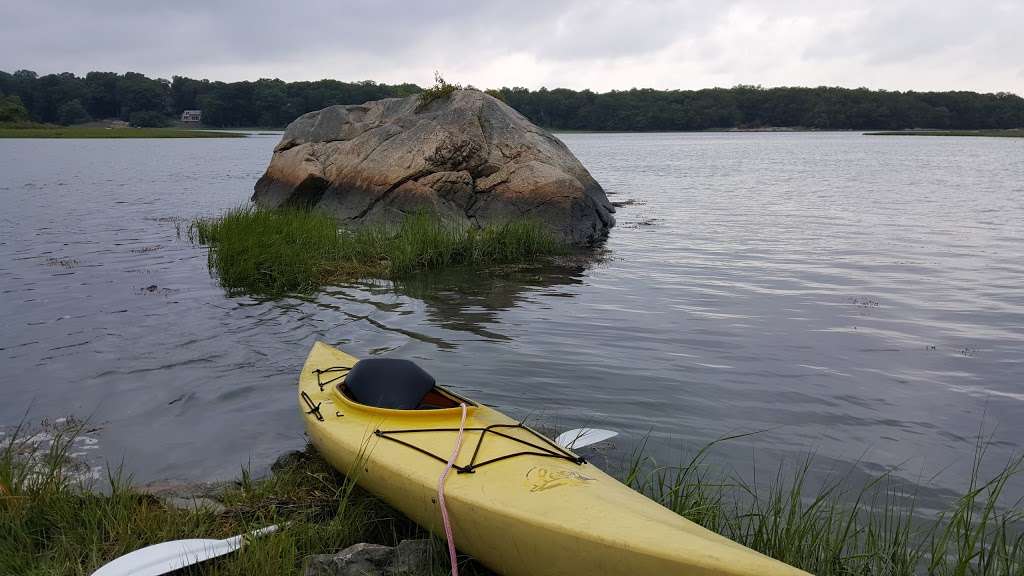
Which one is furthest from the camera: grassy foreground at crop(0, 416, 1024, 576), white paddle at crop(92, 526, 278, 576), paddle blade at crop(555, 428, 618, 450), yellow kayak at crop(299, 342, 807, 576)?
paddle blade at crop(555, 428, 618, 450)

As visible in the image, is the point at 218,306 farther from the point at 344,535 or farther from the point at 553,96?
the point at 553,96

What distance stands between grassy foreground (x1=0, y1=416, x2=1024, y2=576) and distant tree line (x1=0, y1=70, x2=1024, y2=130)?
276ft

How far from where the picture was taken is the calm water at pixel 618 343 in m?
5.83

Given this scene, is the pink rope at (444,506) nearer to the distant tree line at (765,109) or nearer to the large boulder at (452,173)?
the large boulder at (452,173)

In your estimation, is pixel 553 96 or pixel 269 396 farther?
pixel 553 96

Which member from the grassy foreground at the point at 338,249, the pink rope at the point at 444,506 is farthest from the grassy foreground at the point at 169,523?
the grassy foreground at the point at 338,249

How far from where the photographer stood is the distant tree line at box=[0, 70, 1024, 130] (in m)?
88.3

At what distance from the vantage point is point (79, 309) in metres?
9.60

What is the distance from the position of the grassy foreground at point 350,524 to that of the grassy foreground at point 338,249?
233 inches

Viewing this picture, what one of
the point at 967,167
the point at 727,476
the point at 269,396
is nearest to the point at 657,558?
the point at 727,476

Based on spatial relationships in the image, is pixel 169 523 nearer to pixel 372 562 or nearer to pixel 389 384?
pixel 372 562

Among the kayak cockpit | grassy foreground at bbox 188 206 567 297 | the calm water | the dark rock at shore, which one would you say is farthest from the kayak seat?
grassy foreground at bbox 188 206 567 297

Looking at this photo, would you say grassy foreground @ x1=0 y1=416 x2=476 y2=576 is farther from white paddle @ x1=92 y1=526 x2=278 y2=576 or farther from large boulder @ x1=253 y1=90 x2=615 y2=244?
large boulder @ x1=253 y1=90 x2=615 y2=244

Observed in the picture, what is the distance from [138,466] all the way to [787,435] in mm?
4701
